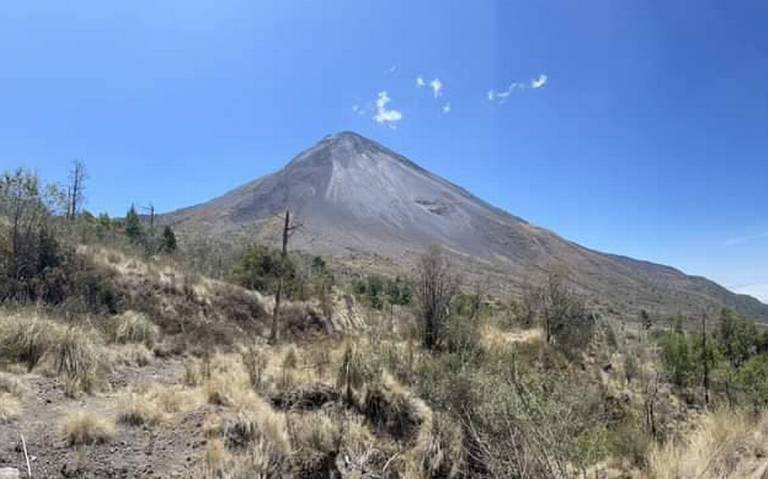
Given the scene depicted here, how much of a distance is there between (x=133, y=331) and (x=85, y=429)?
604 cm

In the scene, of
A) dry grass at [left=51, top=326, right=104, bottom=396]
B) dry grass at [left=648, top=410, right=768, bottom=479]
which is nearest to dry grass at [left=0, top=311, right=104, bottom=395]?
dry grass at [left=51, top=326, right=104, bottom=396]

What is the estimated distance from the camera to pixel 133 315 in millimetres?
11844

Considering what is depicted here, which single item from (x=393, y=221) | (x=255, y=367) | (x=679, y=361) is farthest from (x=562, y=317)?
(x=393, y=221)

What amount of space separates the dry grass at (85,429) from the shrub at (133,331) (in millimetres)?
5309

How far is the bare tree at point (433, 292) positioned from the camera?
38.9 feet

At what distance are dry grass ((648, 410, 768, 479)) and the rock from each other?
19.1ft

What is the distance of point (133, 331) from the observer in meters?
11.1

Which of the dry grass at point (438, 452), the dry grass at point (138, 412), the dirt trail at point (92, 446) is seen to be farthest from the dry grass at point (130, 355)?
the dry grass at point (438, 452)

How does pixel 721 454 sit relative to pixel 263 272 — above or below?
below

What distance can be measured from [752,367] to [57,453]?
28.9 metres

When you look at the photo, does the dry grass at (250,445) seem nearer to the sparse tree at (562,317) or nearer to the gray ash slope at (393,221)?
the sparse tree at (562,317)

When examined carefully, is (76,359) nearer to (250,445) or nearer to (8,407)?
(8,407)

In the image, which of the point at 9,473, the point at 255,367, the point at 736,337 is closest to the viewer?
the point at 9,473

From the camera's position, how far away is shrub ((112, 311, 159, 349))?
10703 mm
